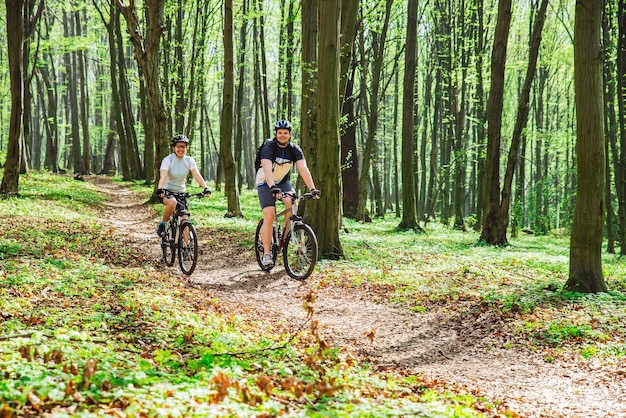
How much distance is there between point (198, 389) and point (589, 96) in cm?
695

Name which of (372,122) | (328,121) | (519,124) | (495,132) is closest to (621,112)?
(519,124)

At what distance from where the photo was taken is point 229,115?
54.6ft

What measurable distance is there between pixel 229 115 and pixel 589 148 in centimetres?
1154

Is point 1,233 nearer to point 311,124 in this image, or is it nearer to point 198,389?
point 311,124

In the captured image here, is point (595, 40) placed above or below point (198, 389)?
above

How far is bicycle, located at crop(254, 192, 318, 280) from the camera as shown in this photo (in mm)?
8421

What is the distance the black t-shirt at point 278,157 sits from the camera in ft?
27.3

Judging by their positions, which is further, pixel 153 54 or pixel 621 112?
pixel 153 54

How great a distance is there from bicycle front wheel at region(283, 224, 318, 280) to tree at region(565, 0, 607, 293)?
4.02 metres

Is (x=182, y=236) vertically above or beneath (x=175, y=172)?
beneath

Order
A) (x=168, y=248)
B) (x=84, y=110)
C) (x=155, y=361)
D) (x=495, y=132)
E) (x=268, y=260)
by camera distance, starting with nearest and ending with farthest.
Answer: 1. (x=155, y=361)
2. (x=268, y=260)
3. (x=168, y=248)
4. (x=495, y=132)
5. (x=84, y=110)

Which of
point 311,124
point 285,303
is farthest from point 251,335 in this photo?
point 311,124

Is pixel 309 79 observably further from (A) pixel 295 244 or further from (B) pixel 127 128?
(B) pixel 127 128

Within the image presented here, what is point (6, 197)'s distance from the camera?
48.5 feet
